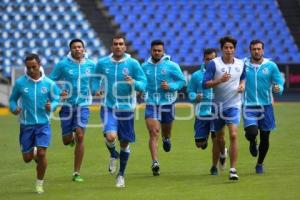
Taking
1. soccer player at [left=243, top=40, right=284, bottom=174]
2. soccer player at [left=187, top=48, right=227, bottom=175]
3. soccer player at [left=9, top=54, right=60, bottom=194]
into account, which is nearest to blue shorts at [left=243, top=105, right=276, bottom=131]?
soccer player at [left=243, top=40, right=284, bottom=174]

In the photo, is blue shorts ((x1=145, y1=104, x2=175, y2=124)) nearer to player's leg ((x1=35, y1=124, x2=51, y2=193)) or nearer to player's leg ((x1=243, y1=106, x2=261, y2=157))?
player's leg ((x1=243, y1=106, x2=261, y2=157))

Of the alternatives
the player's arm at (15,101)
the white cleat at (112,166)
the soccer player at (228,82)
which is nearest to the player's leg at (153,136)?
the white cleat at (112,166)

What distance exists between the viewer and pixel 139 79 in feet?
40.7

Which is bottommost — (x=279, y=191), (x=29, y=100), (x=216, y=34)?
(x=279, y=191)

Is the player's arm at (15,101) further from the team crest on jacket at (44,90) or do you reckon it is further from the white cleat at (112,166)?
the white cleat at (112,166)

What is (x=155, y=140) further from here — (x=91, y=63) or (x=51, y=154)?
(x=51, y=154)

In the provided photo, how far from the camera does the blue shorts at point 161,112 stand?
14.1 metres

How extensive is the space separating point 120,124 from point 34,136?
1352 mm

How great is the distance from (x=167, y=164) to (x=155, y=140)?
132 cm

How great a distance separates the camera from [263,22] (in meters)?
37.4

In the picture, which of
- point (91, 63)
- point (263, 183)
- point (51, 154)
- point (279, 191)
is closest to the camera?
point (279, 191)

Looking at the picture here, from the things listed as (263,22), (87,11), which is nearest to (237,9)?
(263,22)

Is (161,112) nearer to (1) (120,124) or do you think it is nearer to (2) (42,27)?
(1) (120,124)

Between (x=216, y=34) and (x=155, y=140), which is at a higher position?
(x=216, y=34)
